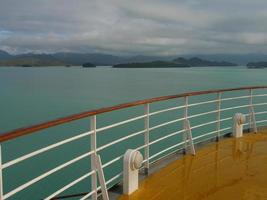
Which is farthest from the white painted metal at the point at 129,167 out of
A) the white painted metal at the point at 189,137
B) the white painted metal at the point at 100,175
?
the white painted metal at the point at 189,137

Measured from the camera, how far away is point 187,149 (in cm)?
527

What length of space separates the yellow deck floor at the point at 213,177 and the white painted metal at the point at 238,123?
2.41 feet

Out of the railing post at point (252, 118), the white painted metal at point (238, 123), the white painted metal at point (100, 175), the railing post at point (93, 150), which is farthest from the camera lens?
the railing post at point (252, 118)

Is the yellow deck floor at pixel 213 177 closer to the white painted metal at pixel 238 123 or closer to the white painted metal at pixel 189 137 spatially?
the white painted metal at pixel 189 137

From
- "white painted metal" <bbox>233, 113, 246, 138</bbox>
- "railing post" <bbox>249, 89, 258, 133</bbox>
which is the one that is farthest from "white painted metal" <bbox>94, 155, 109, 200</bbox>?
Answer: "railing post" <bbox>249, 89, 258, 133</bbox>

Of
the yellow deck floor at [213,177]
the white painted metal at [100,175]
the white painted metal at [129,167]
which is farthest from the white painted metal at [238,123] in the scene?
the white painted metal at [100,175]

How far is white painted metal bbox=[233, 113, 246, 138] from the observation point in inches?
245

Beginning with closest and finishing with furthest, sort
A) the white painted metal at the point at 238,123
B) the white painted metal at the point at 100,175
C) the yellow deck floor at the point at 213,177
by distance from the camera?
the white painted metal at the point at 100,175
the yellow deck floor at the point at 213,177
the white painted metal at the point at 238,123

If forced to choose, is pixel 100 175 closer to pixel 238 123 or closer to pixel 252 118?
pixel 238 123

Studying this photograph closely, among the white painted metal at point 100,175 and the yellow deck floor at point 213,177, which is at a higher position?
the white painted metal at point 100,175

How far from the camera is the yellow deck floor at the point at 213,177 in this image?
11.5ft

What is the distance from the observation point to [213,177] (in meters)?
4.06

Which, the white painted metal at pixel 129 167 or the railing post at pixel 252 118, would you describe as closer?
the white painted metal at pixel 129 167

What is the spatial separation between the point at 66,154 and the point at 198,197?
1384 cm
